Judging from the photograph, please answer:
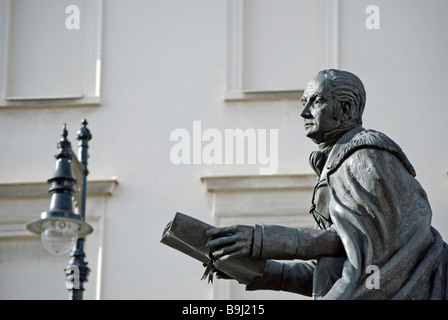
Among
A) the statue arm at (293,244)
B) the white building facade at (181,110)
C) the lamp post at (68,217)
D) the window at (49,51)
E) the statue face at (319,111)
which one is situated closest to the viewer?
the statue arm at (293,244)

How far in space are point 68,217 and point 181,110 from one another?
6819 millimetres

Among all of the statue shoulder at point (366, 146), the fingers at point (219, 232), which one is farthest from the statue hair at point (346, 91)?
the fingers at point (219, 232)

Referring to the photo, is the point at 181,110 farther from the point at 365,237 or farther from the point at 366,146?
the point at 365,237

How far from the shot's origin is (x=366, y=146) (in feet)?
19.0

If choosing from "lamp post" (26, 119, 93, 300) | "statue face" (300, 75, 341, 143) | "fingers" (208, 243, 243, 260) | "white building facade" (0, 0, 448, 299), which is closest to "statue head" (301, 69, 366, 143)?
"statue face" (300, 75, 341, 143)

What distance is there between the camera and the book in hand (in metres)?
5.66

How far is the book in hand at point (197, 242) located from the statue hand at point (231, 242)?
0.07ft

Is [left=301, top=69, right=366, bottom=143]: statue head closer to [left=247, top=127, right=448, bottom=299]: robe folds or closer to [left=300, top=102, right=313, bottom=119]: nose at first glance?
[left=300, top=102, right=313, bottom=119]: nose

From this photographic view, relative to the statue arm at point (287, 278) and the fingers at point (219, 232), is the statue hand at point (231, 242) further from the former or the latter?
the statue arm at point (287, 278)

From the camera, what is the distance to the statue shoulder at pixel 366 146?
578cm

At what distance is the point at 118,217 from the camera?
61.3 feet
